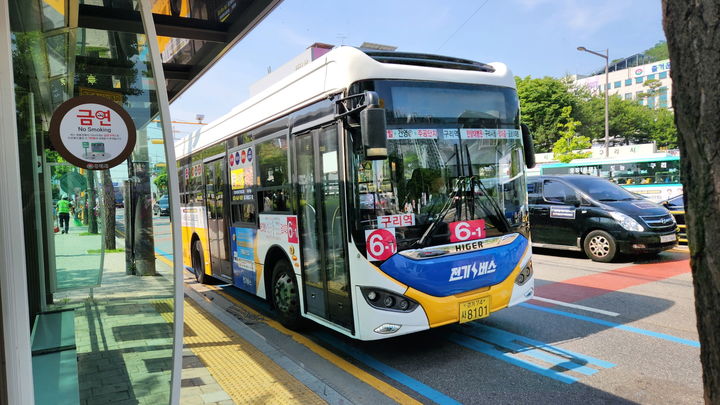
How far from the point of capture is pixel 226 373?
4293mm

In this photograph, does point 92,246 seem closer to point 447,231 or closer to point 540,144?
point 447,231

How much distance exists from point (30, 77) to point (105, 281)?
48.4 inches

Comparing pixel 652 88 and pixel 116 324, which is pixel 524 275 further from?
pixel 652 88

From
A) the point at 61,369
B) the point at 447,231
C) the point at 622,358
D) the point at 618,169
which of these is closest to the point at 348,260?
the point at 447,231

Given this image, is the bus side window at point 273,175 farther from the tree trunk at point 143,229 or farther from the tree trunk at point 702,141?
the tree trunk at point 702,141

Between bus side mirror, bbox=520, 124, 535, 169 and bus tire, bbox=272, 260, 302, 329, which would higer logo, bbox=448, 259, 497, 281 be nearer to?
bus side mirror, bbox=520, 124, 535, 169

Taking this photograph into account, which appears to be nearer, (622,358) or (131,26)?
(131,26)

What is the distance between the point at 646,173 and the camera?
18484 millimetres

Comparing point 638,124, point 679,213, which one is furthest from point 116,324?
point 638,124

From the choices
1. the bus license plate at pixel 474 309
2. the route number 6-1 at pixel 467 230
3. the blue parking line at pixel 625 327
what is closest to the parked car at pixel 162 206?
the route number 6-1 at pixel 467 230

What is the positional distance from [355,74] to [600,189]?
768 centimetres

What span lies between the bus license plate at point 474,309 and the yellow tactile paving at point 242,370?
1.62 meters

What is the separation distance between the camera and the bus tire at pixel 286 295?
5625mm

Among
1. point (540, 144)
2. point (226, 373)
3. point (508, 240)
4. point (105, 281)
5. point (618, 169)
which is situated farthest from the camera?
point (540, 144)
